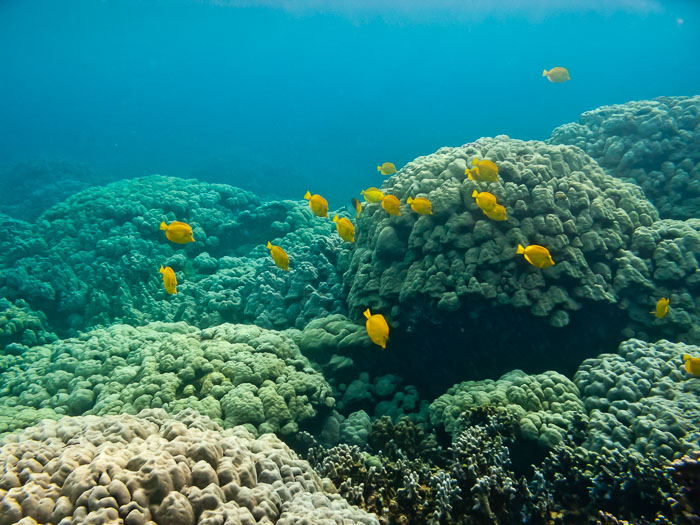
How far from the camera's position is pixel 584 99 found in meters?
77.7

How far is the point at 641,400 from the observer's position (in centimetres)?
393

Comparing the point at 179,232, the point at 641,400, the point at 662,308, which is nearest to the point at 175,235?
the point at 179,232

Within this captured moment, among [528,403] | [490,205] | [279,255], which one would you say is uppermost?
[490,205]

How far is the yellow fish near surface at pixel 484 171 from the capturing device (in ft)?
17.3

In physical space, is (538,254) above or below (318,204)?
below

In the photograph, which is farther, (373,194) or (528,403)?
(373,194)

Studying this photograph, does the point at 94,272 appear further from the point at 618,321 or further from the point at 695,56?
the point at 695,56

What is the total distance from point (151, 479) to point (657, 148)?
11.2 metres

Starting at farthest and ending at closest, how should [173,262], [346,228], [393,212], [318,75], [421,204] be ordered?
[318,75], [173,262], [393,212], [421,204], [346,228]

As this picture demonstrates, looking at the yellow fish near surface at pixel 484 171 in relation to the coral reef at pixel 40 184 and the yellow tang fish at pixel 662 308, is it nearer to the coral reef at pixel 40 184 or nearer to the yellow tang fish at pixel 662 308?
the yellow tang fish at pixel 662 308

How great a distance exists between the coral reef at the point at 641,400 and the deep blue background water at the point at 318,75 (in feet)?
91.0

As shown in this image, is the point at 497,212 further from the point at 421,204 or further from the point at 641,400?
the point at 641,400

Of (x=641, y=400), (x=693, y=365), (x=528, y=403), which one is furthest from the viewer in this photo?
(x=528, y=403)

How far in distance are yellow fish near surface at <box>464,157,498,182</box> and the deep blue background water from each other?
26.2 m
